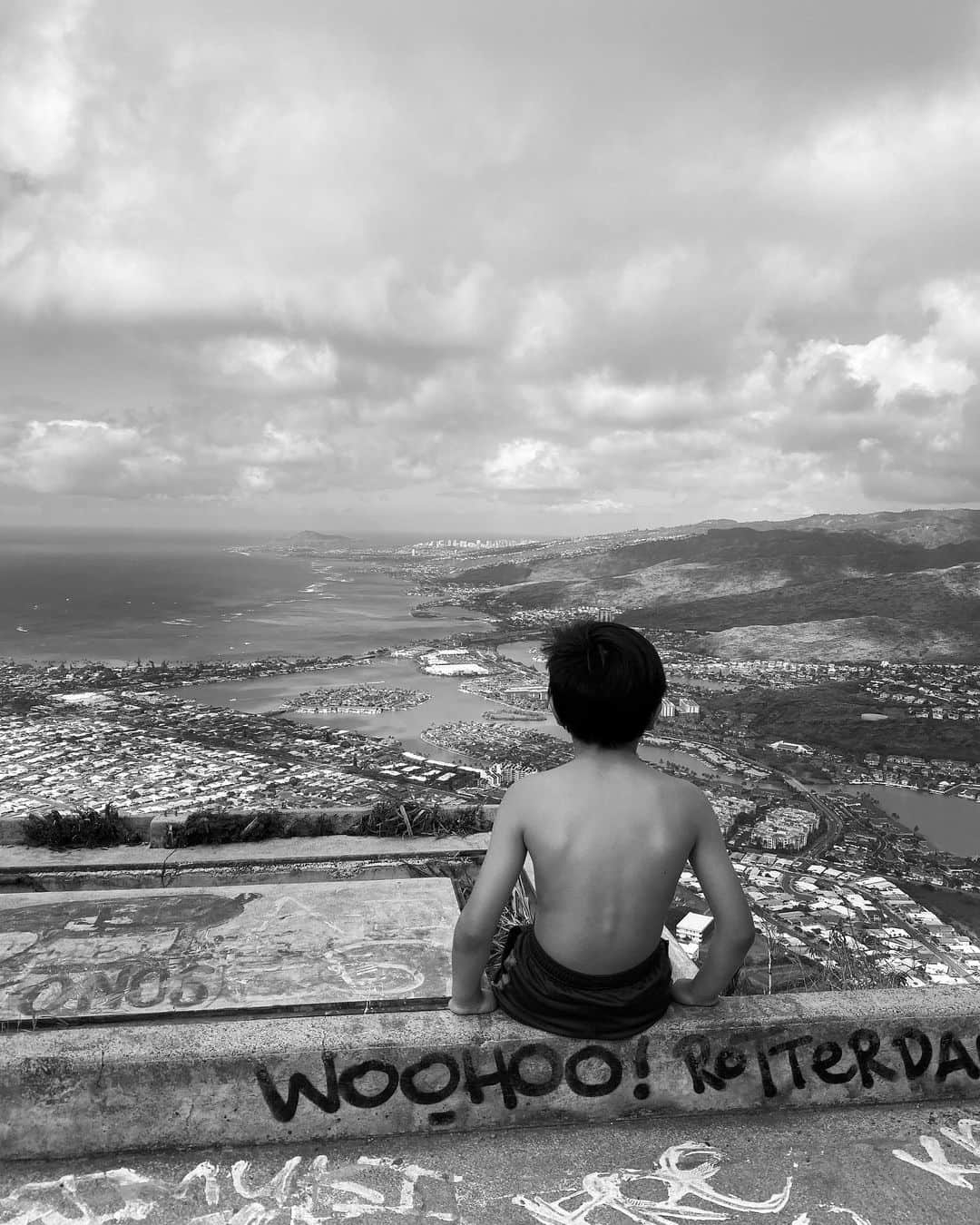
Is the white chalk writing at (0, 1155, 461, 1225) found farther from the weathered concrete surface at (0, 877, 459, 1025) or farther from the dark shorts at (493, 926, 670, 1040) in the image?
the weathered concrete surface at (0, 877, 459, 1025)

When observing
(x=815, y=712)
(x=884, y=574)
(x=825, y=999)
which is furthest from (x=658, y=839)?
(x=884, y=574)

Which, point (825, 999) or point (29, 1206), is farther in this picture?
point (825, 999)

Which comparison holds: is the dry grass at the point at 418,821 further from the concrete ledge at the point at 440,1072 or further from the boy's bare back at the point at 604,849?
the boy's bare back at the point at 604,849

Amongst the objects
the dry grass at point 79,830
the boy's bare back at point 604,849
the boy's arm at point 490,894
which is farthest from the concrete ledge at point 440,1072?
the dry grass at point 79,830

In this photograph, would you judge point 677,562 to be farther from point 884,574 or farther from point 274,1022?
point 274,1022

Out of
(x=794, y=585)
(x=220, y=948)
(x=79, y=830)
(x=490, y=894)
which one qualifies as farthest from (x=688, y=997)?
(x=794, y=585)

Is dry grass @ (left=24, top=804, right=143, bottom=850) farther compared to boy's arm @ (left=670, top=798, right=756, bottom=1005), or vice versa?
dry grass @ (left=24, top=804, right=143, bottom=850)

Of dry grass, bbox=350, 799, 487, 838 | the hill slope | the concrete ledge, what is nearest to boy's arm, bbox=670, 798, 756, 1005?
the concrete ledge
